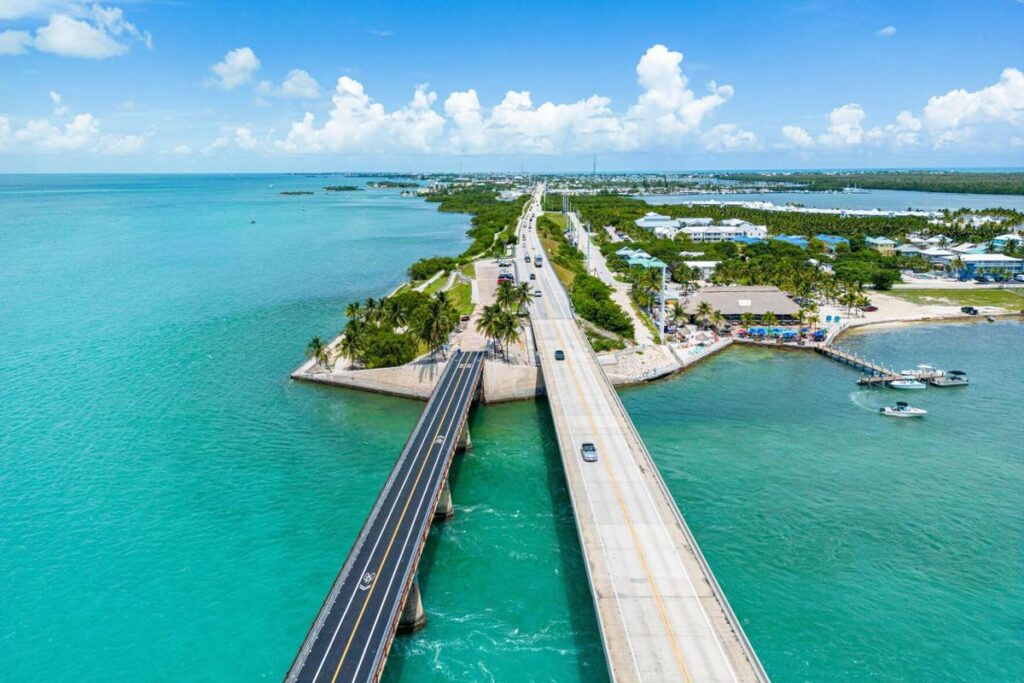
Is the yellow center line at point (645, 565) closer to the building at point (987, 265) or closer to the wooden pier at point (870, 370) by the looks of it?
the wooden pier at point (870, 370)

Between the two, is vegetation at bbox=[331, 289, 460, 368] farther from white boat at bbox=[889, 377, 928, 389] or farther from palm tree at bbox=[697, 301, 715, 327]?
white boat at bbox=[889, 377, 928, 389]

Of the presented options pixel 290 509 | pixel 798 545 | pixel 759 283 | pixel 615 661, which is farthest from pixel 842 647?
pixel 759 283

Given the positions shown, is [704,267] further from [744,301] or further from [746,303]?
[746,303]

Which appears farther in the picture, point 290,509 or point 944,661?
point 290,509

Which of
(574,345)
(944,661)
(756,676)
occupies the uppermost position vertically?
(574,345)

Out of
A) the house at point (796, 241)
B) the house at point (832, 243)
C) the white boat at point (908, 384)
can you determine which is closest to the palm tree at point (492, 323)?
the white boat at point (908, 384)

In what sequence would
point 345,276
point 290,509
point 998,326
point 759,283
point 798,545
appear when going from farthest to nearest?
point 345,276
point 759,283
point 998,326
point 290,509
point 798,545

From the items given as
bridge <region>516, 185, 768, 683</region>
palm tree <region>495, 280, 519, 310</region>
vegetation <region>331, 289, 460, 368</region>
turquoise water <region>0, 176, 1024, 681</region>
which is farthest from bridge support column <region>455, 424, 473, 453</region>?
palm tree <region>495, 280, 519, 310</region>

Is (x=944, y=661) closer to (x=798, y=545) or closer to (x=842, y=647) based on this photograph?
(x=842, y=647)

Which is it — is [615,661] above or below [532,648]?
above
